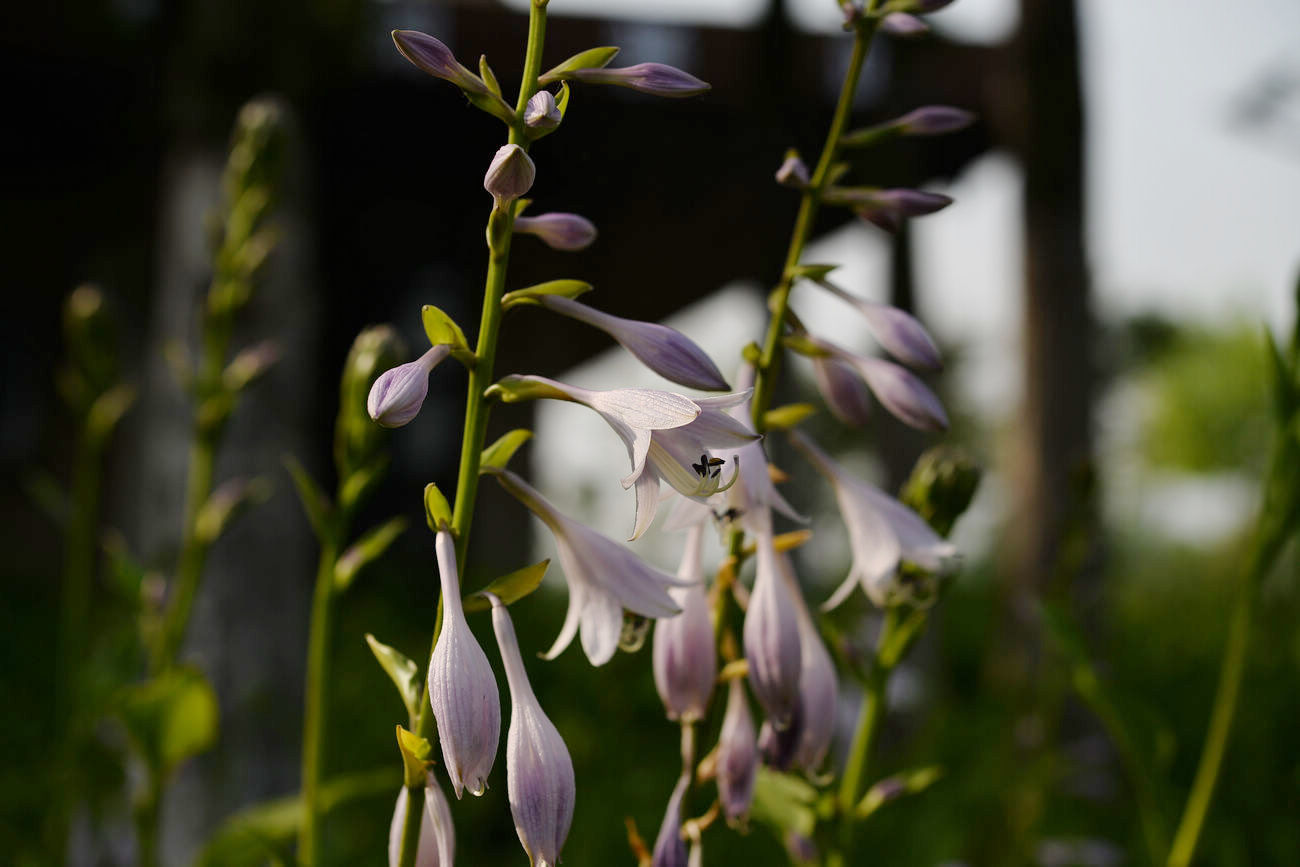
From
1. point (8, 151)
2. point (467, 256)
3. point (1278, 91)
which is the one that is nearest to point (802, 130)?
point (1278, 91)

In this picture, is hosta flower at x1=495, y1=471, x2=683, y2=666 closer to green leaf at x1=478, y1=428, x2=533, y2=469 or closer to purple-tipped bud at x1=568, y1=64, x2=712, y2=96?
green leaf at x1=478, y1=428, x2=533, y2=469

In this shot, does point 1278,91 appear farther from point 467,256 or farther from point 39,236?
point 39,236

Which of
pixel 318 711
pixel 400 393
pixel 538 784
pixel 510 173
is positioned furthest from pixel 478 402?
pixel 318 711

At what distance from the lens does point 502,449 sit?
2.50 feet

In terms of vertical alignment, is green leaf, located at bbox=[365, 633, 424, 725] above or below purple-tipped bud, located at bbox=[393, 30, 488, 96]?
below

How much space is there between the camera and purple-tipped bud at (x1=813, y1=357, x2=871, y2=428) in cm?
102

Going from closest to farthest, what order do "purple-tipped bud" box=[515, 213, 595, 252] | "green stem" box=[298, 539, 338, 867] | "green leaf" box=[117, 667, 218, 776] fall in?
"purple-tipped bud" box=[515, 213, 595, 252] → "green stem" box=[298, 539, 338, 867] → "green leaf" box=[117, 667, 218, 776]

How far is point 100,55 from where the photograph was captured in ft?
21.6

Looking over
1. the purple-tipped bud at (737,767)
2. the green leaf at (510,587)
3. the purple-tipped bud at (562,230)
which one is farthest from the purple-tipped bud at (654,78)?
the purple-tipped bud at (737,767)

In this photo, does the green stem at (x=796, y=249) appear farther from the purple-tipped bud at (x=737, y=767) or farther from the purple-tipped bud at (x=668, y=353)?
the purple-tipped bud at (x=737, y=767)

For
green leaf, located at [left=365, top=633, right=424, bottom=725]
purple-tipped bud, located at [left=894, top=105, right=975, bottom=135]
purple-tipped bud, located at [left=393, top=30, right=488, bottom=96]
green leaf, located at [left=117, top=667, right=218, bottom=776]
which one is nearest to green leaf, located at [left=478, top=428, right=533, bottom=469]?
green leaf, located at [left=365, top=633, right=424, bottom=725]

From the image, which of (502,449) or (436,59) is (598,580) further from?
(436,59)

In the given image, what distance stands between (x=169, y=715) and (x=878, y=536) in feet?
3.41

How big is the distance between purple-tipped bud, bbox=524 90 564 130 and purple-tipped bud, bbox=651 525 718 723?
0.36 meters
